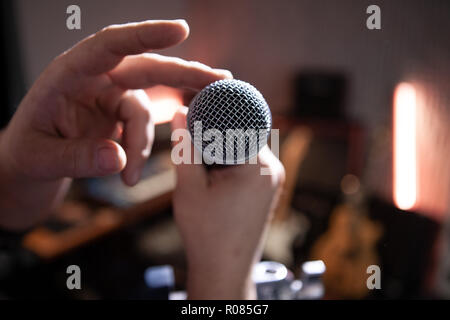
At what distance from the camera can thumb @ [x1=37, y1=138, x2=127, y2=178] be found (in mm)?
531

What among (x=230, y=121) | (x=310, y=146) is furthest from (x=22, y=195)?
(x=310, y=146)

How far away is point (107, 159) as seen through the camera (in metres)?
0.53

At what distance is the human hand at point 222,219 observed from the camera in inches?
25.2

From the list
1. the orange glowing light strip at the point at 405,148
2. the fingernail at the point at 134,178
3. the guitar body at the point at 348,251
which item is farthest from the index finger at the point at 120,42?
the guitar body at the point at 348,251

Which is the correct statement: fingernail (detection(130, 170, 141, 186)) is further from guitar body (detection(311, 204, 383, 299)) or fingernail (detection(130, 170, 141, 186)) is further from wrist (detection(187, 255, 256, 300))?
guitar body (detection(311, 204, 383, 299))

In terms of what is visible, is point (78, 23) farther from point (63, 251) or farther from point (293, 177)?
point (293, 177)

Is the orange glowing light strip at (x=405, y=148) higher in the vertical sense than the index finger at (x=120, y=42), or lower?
lower

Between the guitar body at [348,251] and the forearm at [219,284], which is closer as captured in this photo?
the forearm at [219,284]

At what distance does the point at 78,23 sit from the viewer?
62 centimetres

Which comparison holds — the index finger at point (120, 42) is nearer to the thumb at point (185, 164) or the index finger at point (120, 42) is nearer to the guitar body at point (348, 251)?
the thumb at point (185, 164)

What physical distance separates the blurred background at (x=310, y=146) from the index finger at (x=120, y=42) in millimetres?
125

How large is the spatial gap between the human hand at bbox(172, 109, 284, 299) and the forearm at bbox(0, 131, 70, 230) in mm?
330
